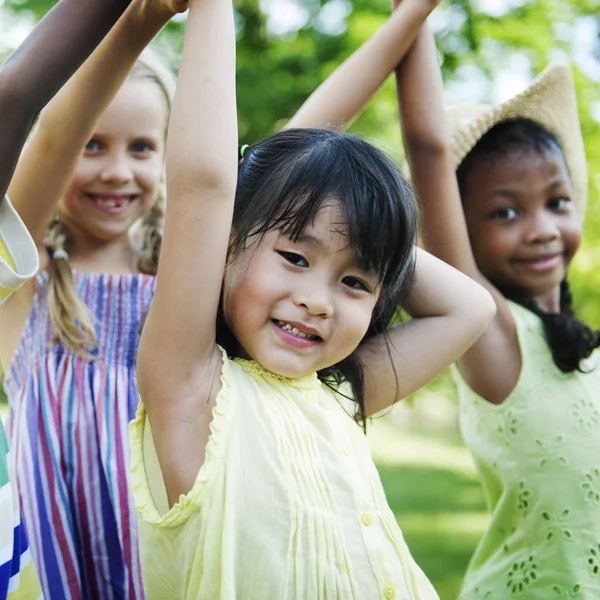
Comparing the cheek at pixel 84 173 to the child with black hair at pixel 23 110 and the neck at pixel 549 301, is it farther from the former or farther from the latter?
the neck at pixel 549 301

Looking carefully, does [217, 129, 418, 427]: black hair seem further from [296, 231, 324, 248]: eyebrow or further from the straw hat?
the straw hat

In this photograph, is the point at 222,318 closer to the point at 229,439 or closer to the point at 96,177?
the point at 229,439

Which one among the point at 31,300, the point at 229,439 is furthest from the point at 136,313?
the point at 229,439

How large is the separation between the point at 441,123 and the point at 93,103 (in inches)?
35.2

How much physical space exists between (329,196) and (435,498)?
734cm

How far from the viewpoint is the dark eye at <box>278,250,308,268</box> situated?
5.73 feet

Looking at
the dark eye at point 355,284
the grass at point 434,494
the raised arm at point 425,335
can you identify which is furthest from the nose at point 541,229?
the grass at point 434,494

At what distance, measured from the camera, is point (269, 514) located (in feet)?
5.41

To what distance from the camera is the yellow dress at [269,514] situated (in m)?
1.63

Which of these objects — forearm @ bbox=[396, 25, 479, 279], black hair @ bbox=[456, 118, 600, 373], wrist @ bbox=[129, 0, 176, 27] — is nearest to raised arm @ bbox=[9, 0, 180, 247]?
wrist @ bbox=[129, 0, 176, 27]

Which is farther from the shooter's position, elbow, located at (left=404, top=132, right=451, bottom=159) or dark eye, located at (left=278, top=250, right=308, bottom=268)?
elbow, located at (left=404, top=132, right=451, bottom=159)

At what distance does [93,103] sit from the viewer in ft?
6.64

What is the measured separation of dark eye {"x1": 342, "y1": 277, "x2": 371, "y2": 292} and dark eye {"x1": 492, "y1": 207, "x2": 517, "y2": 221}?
998mm

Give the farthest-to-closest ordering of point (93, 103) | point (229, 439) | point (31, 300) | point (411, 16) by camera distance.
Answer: point (31, 300) → point (411, 16) → point (93, 103) → point (229, 439)
